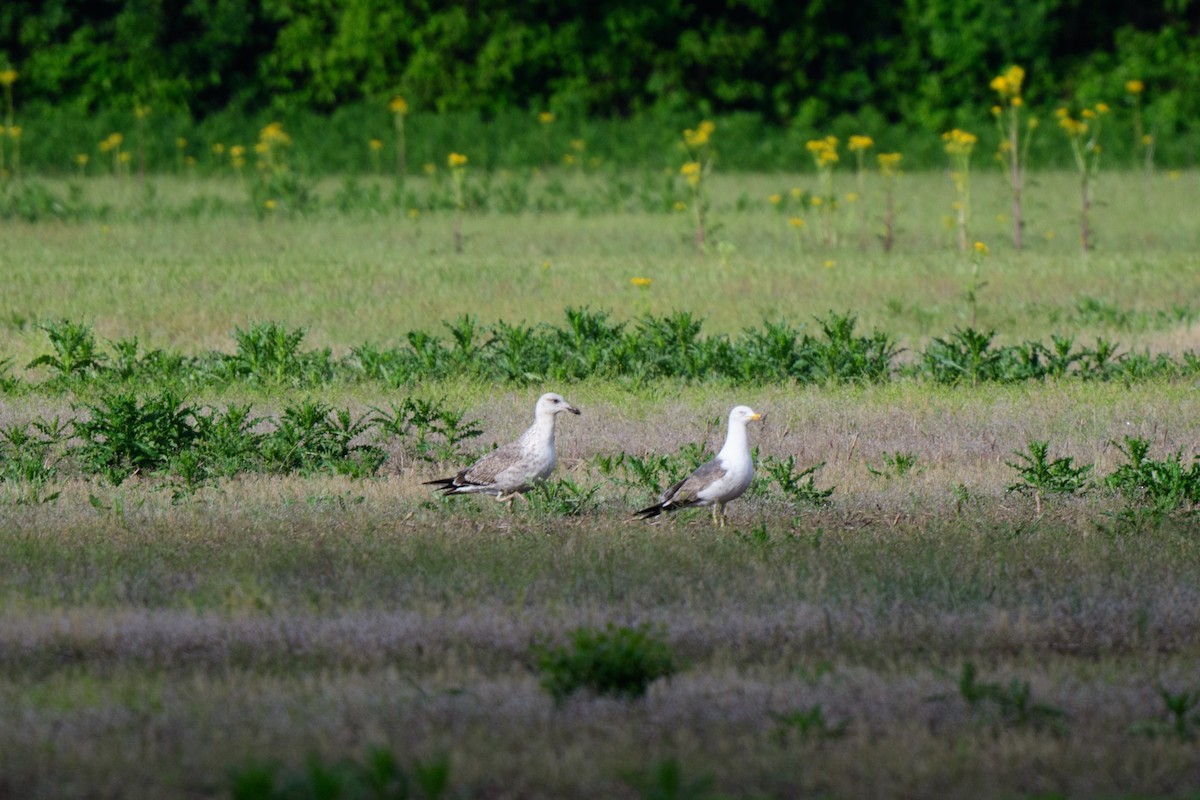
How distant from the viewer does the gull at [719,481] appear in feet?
26.7

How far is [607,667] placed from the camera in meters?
5.84

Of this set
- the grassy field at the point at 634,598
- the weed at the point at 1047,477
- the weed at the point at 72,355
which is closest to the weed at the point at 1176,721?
the grassy field at the point at 634,598

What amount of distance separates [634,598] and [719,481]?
1184mm

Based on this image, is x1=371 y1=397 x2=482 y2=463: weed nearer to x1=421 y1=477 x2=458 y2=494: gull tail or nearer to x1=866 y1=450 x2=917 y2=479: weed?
x1=421 y1=477 x2=458 y2=494: gull tail

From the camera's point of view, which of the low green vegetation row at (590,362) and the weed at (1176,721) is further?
the low green vegetation row at (590,362)

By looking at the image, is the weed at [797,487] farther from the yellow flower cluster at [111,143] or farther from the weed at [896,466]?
the yellow flower cluster at [111,143]

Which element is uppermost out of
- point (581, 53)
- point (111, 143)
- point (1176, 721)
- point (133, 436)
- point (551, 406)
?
point (581, 53)

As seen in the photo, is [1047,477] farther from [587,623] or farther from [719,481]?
[587,623]

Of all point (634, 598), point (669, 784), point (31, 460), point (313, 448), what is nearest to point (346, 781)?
point (669, 784)

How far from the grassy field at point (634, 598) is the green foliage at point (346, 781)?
2cm

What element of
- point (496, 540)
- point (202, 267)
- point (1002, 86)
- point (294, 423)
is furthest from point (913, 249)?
point (496, 540)

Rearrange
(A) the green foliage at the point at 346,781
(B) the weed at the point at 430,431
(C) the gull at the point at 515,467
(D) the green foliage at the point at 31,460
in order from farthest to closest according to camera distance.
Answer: (B) the weed at the point at 430,431 < (D) the green foliage at the point at 31,460 < (C) the gull at the point at 515,467 < (A) the green foliage at the point at 346,781

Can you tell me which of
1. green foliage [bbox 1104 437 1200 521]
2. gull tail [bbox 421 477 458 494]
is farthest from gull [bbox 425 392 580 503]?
green foliage [bbox 1104 437 1200 521]

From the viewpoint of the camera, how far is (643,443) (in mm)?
10516
